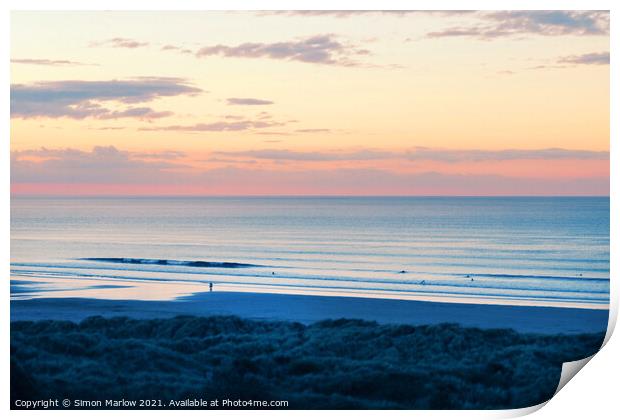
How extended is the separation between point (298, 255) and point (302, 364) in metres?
8.74

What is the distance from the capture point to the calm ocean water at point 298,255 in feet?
32.2

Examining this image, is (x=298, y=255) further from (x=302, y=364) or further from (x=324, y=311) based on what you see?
(x=302, y=364)

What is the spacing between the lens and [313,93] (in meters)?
7.93

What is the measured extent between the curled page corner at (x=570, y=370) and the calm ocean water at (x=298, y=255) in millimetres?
995

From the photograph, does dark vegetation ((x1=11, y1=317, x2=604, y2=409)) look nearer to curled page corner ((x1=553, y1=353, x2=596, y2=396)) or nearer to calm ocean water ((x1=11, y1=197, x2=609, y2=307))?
curled page corner ((x1=553, y1=353, x2=596, y2=396))

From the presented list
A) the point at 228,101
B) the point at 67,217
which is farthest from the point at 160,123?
the point at 67,217

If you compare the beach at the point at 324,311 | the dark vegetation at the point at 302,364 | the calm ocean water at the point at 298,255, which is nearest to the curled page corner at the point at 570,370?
the dark vegetation at the point at 302,364

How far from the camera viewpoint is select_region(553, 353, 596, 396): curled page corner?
6.77 m

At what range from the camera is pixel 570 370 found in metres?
6.82

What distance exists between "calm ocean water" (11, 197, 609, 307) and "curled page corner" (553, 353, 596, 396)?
3.27 ft

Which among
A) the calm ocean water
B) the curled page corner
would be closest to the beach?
the calm ocean water
